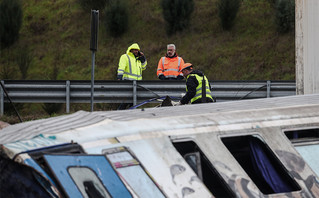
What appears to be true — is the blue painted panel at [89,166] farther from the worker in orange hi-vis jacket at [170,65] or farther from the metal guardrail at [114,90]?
the metal guardrail at [114,90]

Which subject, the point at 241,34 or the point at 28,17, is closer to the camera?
the point at 241,34

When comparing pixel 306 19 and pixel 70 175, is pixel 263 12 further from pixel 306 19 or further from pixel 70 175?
pixel 70 175

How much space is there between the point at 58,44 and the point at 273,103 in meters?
30.8

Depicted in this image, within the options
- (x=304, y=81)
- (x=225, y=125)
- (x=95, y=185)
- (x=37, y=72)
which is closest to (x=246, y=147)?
(x=225, y=125)

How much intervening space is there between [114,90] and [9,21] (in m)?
21.1

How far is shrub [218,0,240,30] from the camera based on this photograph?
114ft

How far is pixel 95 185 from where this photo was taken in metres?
4.75

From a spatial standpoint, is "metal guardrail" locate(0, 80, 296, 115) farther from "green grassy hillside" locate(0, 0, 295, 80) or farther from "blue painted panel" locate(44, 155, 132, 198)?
"green grassy hillside" locate(0, 0, 295, 80)

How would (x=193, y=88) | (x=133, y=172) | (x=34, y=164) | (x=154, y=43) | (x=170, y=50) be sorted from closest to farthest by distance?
(x=34, y=164) < (x=133, y=172) < (x=193, y=88) < (x=170, y=50) < (x=154, y=43)

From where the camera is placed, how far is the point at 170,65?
16.1 meters

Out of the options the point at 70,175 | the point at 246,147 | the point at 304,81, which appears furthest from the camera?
the point at 304,81

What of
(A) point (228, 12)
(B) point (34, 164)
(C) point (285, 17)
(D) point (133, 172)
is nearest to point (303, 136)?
(D) point (133, 172)

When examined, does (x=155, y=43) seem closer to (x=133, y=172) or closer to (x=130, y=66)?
(x=130, y=66)

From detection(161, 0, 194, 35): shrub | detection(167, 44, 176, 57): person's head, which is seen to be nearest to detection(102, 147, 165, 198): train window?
detection(167, 44, 176, 57): person's head
